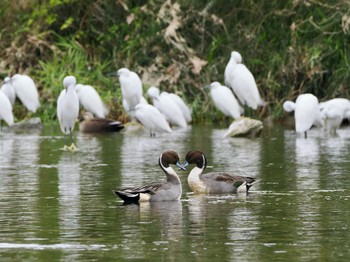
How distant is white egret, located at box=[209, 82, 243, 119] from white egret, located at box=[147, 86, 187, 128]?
2.77 ft

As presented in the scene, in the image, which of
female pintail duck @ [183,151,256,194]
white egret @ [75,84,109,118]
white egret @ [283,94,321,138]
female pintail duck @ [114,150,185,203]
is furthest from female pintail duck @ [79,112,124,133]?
female pintail duck @ [114,150,185,203]

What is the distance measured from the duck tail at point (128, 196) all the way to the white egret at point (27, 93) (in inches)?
648

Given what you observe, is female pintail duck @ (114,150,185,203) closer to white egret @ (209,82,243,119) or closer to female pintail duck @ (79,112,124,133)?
female pintail duck @ (79,112,124,133)

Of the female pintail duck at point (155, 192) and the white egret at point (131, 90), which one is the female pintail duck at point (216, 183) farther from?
the white egret at point (131, 90)

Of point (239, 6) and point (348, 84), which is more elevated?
point (239, 6)

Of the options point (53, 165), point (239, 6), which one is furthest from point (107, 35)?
point (53, 165)

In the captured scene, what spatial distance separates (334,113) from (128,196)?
519 inches

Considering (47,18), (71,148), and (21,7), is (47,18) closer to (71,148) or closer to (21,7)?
A: (21,7)

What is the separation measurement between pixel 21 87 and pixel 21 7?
5.59m

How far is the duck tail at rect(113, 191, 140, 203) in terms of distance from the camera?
1233 centimetres

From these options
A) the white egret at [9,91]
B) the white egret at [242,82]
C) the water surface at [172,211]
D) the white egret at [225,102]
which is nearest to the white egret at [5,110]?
the white egret at [9,91]

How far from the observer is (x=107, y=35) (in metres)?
33.1

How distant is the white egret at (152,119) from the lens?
83.4ft

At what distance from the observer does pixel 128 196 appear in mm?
12391
